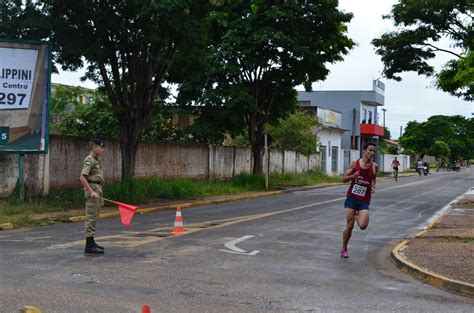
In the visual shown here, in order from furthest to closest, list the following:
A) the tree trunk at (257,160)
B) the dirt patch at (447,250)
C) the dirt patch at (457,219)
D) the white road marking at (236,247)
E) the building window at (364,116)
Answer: the building window at (364,116), the tree trunk at (257,160), the dirt patch at (457,219), the white road marking at (236,247), the dirt patch at (447,250)

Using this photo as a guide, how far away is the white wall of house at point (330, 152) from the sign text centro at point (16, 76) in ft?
105

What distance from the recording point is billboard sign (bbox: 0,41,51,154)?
16.3 m

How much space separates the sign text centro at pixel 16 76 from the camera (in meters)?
16.3

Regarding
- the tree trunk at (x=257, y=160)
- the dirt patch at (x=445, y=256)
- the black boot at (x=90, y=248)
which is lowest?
the dirt patch at (x=445, y=256)

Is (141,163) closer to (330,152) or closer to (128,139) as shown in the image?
(128,139)

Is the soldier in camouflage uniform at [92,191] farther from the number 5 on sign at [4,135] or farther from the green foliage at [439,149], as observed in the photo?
the green foliage at [439,149]

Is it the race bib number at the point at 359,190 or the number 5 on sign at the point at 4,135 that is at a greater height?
the number 5 on sign at the point at 4,135

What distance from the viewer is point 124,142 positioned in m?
20.5

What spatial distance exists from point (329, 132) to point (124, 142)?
105 feet

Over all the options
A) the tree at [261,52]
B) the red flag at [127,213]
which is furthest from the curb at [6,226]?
the tree at [261,52]

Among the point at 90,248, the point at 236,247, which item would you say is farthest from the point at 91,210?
the point at 236,247

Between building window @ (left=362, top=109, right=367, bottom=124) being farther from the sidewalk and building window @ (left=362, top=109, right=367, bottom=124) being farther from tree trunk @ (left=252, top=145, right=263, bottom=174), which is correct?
the sidewalk

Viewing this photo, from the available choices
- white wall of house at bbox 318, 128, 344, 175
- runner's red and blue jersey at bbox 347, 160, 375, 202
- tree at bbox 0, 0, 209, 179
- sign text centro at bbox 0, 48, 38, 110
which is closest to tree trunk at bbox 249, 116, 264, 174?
tree at bbox 0, 0, 209, 179

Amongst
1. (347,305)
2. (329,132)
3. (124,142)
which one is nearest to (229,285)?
(347,305)
